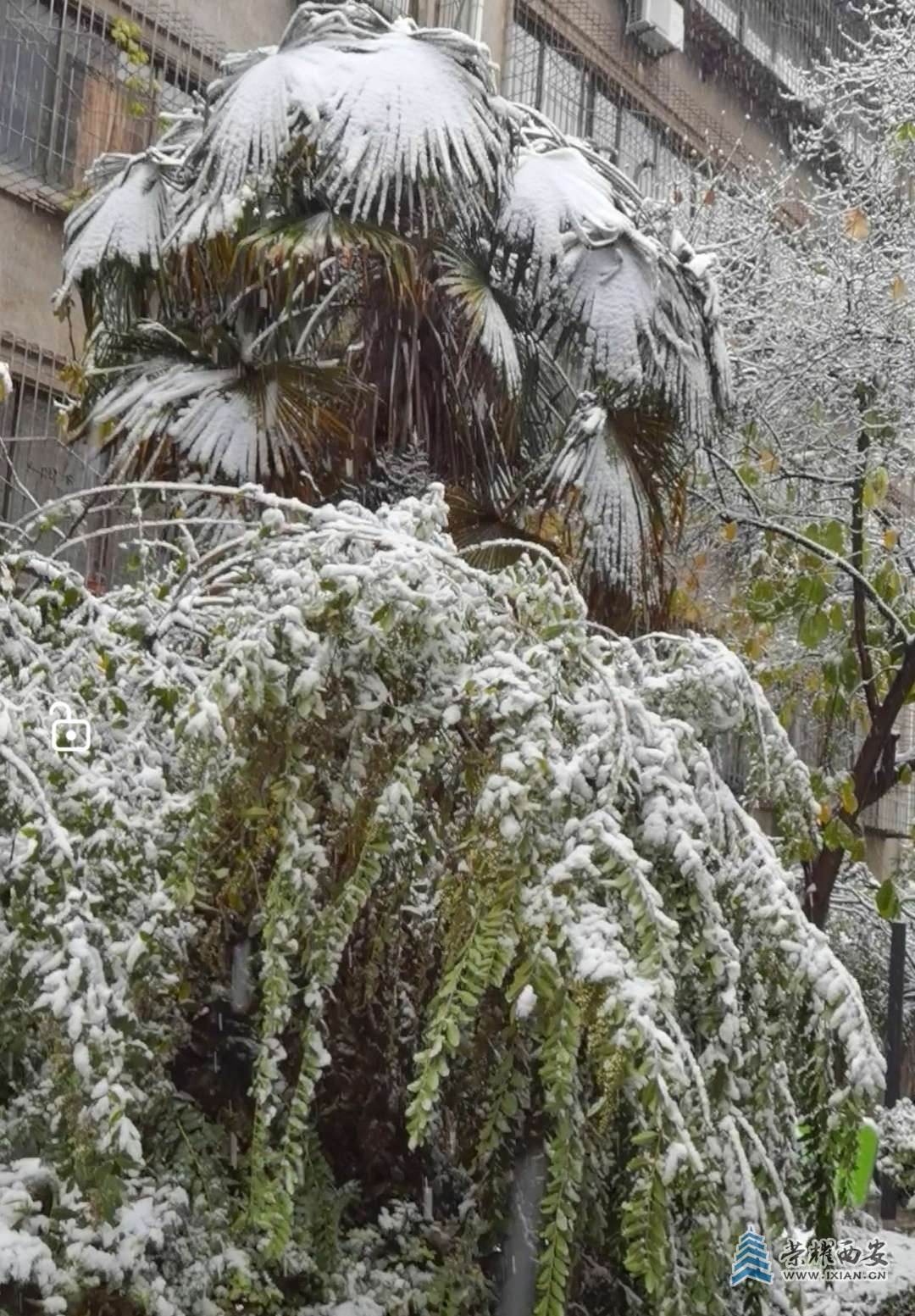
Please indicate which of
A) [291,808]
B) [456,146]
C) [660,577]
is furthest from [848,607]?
[291,808]

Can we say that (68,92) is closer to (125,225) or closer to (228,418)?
(125,225)

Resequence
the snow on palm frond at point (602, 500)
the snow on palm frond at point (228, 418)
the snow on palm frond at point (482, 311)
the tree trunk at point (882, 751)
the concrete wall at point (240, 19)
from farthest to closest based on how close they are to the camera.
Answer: the concrete wall at point (240, 19)
the tree trunk at point (882, 751)
the snow on palm frond at point (482, 311)
the snow on palm frond at point (602, 500)
the snow on palm frond at point (228, 418)

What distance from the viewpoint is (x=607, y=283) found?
5.56 metres

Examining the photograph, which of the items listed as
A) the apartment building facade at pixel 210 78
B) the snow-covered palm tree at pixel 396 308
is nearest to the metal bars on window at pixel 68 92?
the apartment building facade at pixel 210 78

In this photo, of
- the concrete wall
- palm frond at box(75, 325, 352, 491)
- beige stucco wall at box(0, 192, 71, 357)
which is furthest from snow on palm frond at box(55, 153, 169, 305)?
the concrete wall
